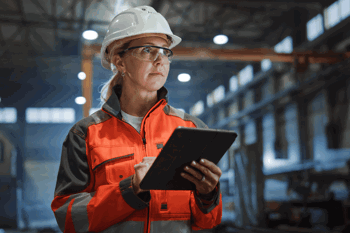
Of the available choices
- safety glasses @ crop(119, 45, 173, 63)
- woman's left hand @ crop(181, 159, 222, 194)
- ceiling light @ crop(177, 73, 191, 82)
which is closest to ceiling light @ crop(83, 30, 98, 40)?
ceiling light @ crop(177, 73, 191, 82)

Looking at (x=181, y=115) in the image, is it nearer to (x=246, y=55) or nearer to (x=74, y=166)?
(x=74, y=166)

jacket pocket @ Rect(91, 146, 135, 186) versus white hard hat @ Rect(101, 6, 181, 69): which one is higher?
white hard hat @ Rect(101, 6, 181, 69)

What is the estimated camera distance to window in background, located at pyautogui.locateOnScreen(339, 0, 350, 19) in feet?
27.3

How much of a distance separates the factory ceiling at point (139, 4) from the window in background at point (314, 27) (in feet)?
5.44

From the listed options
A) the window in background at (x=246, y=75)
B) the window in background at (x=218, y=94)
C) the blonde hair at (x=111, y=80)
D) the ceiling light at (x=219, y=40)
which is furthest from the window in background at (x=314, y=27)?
the blonde hair at (x=111, y=80)

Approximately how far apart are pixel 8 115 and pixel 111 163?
16.2 feet

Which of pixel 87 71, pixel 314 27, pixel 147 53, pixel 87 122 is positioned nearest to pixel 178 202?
pixel 87 122

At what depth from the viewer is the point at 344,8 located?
27.7ft

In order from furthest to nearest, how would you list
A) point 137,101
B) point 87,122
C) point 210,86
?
point 210,86
point 137,101
point 87,122

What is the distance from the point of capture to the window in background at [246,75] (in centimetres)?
757

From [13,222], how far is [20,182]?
2.27ft

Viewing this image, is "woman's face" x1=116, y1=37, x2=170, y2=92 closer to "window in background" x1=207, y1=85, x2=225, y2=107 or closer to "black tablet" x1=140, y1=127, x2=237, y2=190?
"black tablet" x1=140, y1=127, x2=237, y2=190

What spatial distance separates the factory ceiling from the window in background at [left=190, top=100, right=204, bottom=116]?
1.36ft

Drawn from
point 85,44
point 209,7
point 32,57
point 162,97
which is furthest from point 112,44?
point 209,7
